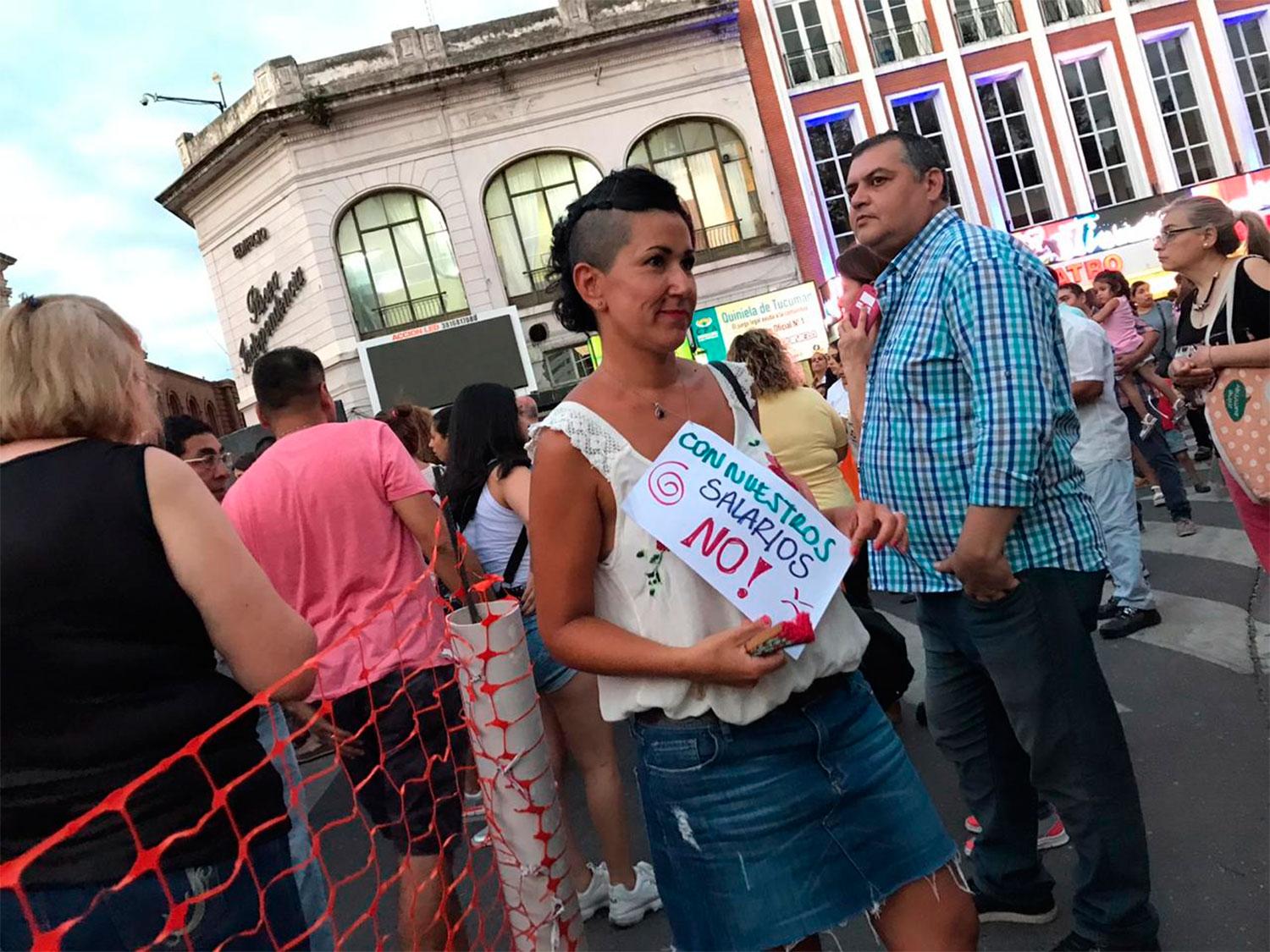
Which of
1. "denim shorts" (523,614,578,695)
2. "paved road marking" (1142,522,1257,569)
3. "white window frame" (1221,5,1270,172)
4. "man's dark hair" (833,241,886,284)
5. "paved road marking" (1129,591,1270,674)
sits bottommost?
"paved road marking" (1129,591,1270,674)

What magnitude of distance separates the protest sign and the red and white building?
19.5 m

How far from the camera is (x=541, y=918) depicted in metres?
2.13

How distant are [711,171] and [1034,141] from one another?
23.6ft

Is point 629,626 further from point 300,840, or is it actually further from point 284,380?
point 284,380

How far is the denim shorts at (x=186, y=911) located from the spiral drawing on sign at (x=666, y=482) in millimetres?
962

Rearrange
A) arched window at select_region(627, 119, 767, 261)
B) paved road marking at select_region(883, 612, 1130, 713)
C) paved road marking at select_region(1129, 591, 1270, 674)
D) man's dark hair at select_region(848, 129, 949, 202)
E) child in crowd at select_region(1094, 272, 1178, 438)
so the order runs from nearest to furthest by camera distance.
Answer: man's dark hair at select_region(848, 129, 949, 202), paved road marking at select_region(1129, 591, 1270, 674), paved road marking at select_region(883, 612, 1130, 713), child in crowd at select_region(1094, 272, 1178, 438), arched window at select_region(627, 119, 767, 261)

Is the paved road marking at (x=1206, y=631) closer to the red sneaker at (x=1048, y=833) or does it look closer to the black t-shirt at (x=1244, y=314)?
the red sneaker at (x=1048, y=833)

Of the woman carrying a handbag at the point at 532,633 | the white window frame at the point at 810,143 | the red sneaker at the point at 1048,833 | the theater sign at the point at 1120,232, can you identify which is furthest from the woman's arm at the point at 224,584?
the theater sign at the point at 1120,232

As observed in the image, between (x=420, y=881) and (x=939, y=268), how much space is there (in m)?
2.12

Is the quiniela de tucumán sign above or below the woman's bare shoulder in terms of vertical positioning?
above

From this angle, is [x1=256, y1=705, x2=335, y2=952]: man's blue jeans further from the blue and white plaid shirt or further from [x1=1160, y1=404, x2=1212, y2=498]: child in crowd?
[x1=1160, y1=404, x2=1212, y2=498]: child in crowd

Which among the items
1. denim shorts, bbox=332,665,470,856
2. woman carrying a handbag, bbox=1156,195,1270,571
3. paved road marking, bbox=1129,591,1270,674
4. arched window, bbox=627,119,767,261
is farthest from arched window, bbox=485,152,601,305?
denim shorts, bbox=332,665,470,856

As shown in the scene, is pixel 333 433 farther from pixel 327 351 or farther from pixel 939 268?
pixel 327 351

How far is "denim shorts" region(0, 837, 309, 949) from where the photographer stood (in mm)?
1501
